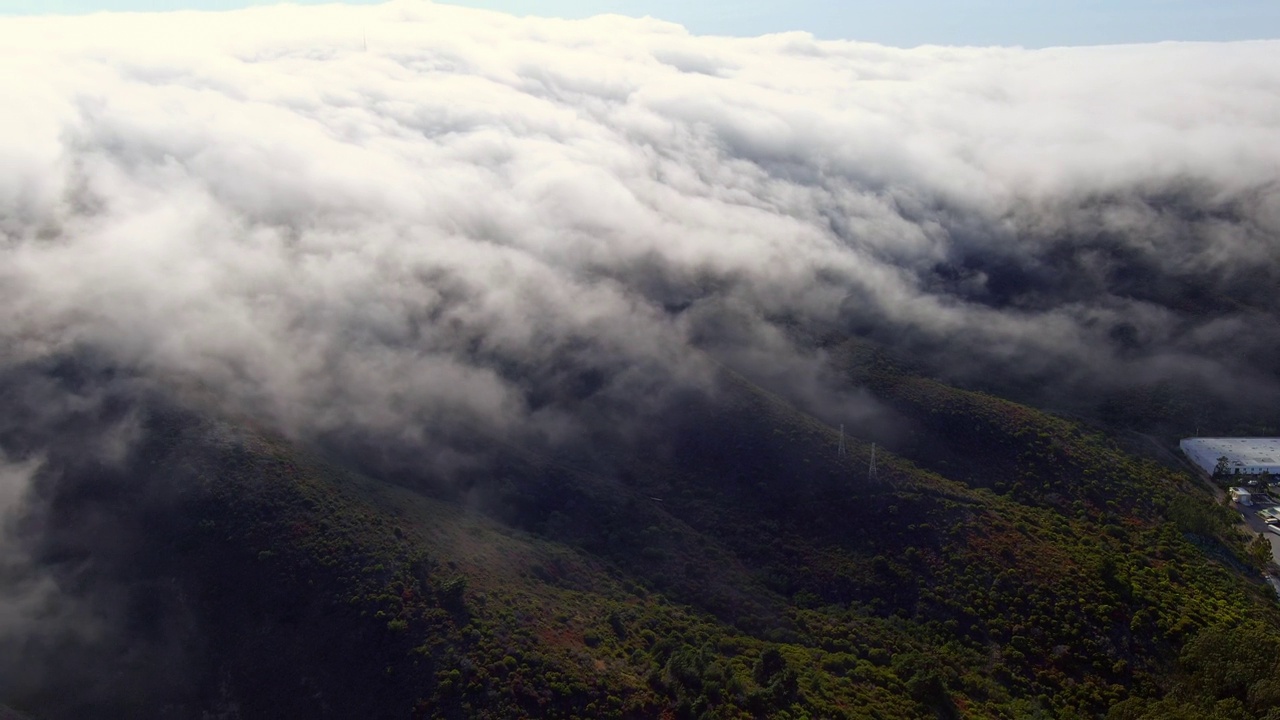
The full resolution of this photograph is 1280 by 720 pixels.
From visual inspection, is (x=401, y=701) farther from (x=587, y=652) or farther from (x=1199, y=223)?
(x=1199, y=223)

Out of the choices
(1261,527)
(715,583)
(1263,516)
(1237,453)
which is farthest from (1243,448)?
(715,583)

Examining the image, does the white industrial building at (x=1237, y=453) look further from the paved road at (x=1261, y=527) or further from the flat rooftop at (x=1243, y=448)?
the paved road at (x=1261, y=527)

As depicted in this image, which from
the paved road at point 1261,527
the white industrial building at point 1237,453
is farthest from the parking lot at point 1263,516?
the white industrial building at point 1237,453

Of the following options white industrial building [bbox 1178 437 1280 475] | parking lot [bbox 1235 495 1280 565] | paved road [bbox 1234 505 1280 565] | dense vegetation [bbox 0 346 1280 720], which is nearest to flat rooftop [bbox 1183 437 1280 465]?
white industrial building [bbox 1178 437 1280 475]

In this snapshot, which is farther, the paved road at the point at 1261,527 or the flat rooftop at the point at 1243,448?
the flat rooftop at the point at 1243,448

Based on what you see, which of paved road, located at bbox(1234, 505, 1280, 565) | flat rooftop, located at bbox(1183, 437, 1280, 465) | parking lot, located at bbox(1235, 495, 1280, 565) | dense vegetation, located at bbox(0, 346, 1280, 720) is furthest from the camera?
flat rooftop, located at bbox(1183, 437, 1280, 465)

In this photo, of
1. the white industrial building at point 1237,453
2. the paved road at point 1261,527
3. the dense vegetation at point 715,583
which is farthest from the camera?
the white industrial building at point 1237,453

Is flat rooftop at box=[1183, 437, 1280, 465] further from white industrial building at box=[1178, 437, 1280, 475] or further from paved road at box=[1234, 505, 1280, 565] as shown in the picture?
paved road at box=[1234, 505, 1280, 565]
